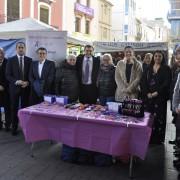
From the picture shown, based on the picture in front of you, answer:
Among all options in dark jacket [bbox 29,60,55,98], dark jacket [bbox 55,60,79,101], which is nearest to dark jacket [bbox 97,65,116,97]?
dark jacket [bbox 55,60,79,101]

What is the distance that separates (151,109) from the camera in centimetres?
579

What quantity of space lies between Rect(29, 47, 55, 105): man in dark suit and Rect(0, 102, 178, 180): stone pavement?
979 millimetres

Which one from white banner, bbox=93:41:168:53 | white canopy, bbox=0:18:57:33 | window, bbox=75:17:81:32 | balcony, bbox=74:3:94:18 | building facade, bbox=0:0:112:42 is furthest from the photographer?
window, bbox=75:17:81:32

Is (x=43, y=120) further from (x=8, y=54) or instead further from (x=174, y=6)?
(x=174, y=6)

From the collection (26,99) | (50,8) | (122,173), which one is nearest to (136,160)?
(122,173)

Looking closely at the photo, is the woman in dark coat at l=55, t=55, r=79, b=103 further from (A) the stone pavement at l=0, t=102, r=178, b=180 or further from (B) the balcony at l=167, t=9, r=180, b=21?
(B) the balcony at l=167, t=9, r=180, b=21

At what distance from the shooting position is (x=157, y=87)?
5707 millimetres

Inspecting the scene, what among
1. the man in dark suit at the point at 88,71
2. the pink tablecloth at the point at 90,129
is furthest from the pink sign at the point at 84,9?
the pink tablecloth at the point at 90,129

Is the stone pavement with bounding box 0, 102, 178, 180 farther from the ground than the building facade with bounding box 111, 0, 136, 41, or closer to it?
closer to it

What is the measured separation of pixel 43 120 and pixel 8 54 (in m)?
3.94

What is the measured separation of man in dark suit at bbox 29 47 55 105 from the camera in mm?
5969

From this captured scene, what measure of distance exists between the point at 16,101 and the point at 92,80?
57.2 inches

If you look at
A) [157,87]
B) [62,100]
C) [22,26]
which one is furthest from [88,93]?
[22,26]

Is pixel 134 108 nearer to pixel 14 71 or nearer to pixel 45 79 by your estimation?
pixel 45 79
